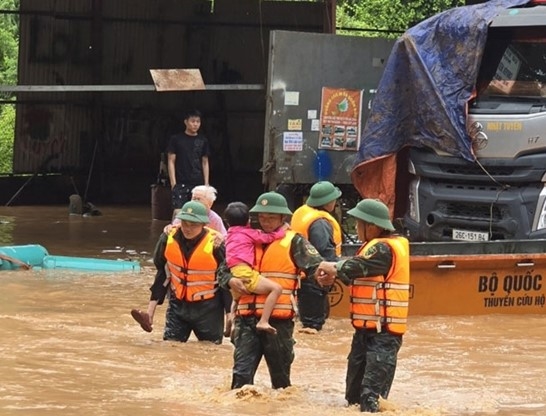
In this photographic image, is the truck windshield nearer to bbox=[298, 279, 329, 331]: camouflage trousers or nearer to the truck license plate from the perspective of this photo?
the truck license plate

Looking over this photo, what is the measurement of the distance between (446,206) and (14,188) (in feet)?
38.4

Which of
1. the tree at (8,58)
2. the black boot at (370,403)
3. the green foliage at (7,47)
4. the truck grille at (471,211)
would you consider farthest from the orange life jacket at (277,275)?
the green foliage at (7,47)

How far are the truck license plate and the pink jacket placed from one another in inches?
210

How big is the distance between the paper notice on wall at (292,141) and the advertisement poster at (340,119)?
33cm

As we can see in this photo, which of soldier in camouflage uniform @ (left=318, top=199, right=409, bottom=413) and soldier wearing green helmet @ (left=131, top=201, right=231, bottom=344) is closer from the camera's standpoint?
soldier in camouflage uniform @ (left=318, top=199, right=409, bottom=413)

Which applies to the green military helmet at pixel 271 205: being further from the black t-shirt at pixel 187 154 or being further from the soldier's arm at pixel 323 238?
the black t-shirt at pixel 187 154

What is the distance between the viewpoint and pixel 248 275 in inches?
305

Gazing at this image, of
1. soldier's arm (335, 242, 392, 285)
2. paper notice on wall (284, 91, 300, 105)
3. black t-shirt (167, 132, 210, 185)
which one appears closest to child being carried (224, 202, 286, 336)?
soldier's arm (335, 242, 392, 285)

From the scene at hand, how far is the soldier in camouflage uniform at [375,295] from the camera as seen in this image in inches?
294

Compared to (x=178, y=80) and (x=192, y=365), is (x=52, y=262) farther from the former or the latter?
(x=192, y=365)

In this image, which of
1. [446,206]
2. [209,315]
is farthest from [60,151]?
[209,315]

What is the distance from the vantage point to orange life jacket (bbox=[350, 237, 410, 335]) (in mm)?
7523

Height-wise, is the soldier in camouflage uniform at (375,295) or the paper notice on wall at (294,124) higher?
the paper notice on wall at (294,124)

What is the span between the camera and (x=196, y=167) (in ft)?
50.6
